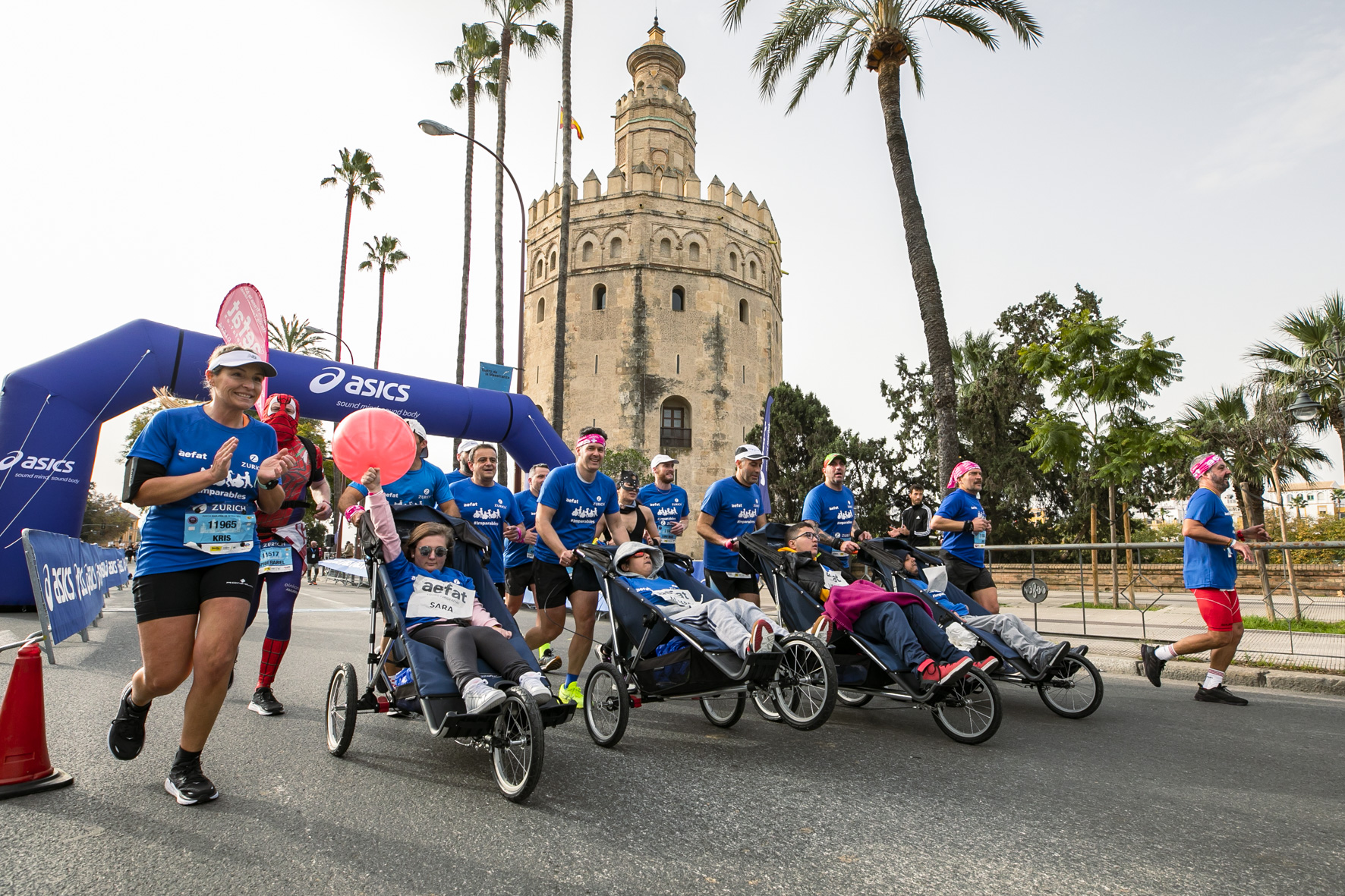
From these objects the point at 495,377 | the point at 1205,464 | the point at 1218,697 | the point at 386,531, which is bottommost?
the point at 1218,697

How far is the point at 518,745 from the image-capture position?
11.5 feet

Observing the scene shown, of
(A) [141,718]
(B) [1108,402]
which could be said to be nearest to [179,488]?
(A) [141,718]

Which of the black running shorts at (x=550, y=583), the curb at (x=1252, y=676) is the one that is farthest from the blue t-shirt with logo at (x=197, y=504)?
the curb at (x=1252, y=676)

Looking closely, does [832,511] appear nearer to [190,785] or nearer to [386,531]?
[386,531]

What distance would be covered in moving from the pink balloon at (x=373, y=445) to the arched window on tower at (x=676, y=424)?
3419cm

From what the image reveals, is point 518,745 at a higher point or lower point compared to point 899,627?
lower

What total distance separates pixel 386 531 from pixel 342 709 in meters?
1.02

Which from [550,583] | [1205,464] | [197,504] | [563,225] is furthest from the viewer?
[563,225]

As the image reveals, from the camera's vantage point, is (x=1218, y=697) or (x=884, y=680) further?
(x=1218, y=697)

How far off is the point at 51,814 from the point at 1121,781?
4.75 m

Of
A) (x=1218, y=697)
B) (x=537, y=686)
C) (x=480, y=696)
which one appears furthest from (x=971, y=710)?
(x=480, y=696)

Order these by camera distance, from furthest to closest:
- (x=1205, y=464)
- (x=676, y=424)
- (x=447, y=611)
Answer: (x=676, y=424)
(x=1205, y=464)
(x=447, y=611)

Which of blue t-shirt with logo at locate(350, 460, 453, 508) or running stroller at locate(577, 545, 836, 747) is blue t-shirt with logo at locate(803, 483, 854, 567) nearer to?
running stroller at locate(577, 545, 836, 747)

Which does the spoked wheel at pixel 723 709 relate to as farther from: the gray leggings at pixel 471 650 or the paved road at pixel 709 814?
the gray leggings at pixel 471 650
